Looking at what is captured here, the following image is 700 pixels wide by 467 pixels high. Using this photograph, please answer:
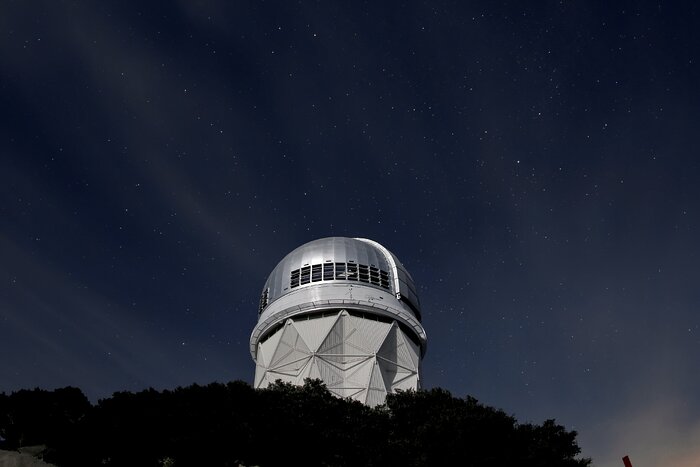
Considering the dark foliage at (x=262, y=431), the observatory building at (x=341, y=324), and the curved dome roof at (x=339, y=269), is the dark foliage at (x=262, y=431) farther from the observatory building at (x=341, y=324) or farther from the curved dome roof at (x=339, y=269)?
the curved dome roof at (x=339, y=269)

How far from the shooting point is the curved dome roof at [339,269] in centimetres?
5300

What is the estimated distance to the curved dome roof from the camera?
5300cm

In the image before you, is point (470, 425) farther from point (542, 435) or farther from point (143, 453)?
point (143, 453)

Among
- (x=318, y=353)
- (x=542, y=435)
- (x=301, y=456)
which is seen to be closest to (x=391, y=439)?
(x=301, y=456)

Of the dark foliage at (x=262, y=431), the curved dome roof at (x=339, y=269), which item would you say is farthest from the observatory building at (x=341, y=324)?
the dark foliage at (x=262, y=431)

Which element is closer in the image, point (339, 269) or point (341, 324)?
point (341, 324)

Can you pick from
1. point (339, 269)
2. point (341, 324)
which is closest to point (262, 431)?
point (341, 324)

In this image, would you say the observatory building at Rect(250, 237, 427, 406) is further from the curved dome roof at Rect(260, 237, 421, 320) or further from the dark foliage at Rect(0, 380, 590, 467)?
the dark foliage at Rect(0, 380, 590, 467)

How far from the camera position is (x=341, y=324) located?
5034 cm

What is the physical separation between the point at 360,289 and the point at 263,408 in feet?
63.1

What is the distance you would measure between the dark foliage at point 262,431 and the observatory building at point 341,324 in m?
11.2

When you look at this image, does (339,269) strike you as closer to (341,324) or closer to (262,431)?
(341,324)

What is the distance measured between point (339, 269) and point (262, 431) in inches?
876

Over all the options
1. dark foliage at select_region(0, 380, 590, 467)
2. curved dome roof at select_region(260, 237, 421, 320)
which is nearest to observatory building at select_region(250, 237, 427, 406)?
curved dome roof at select_region(260, 237, 421, 320)
